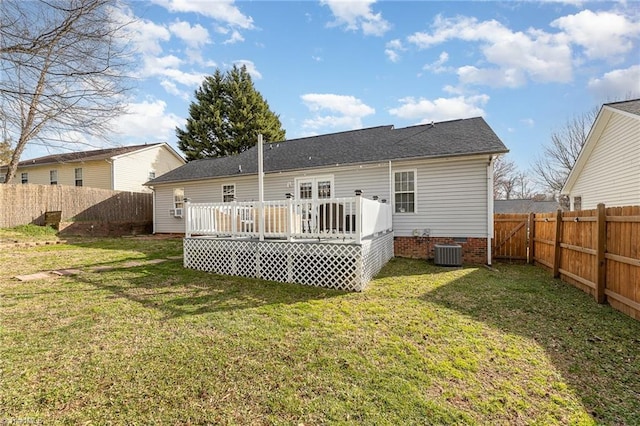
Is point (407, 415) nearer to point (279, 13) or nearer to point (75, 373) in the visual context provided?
point (75, 373)

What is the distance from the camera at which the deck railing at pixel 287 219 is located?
609 centimetres

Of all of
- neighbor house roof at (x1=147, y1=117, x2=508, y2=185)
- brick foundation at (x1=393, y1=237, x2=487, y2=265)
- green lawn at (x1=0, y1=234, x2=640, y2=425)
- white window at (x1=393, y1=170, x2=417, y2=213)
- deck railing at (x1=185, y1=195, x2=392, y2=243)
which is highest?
neighbor house roof at (x1=147, y1=117, x2=508, y2=185)

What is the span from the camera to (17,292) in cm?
521

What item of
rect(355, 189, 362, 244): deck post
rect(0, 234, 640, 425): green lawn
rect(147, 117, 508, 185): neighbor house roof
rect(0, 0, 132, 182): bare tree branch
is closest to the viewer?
rect(0, 234, 640, 425): green lawn

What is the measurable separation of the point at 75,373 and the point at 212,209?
4.97 m

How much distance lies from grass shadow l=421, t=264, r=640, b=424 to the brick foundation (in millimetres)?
1897

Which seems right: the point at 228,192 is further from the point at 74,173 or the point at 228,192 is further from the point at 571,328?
the point at 74,173

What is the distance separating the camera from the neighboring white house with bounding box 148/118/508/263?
9.13m

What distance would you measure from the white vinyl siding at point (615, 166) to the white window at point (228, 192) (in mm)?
14205

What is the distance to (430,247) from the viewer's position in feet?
31.6

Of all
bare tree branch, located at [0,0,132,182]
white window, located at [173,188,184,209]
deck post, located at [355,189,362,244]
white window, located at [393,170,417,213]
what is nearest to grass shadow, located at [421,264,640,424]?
deck post, located at [355,189,362,244]

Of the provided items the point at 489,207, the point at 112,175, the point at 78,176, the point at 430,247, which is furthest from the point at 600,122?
the point at 78,176

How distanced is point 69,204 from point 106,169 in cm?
578

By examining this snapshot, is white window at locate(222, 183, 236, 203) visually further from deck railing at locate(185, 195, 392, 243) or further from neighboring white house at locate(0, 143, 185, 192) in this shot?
neighboring white house at locate(0, 143, 185, 192)
